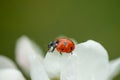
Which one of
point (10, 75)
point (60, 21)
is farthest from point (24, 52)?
point (60, 21)

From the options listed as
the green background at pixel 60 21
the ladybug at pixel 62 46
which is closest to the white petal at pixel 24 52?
the ladybug at pixel 62 46

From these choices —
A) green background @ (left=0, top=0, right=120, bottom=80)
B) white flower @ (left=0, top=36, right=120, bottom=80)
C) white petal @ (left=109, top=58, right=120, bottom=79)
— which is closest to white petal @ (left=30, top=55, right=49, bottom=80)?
white flower @ (left=0, top=36, right=120, bottom=80)

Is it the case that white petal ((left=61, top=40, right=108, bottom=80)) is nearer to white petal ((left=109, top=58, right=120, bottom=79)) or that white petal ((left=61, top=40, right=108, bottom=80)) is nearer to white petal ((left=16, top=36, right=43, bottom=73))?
white petal ((left=109, top=58, right=120, bottom=79))

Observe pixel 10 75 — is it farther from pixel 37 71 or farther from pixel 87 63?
pixel 87 63

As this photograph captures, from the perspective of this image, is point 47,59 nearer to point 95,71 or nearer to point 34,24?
point 95,71


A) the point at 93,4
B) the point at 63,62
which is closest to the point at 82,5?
the point at 93,4

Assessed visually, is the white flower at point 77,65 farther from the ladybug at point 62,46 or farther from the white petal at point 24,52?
the white petal at point 24,52
